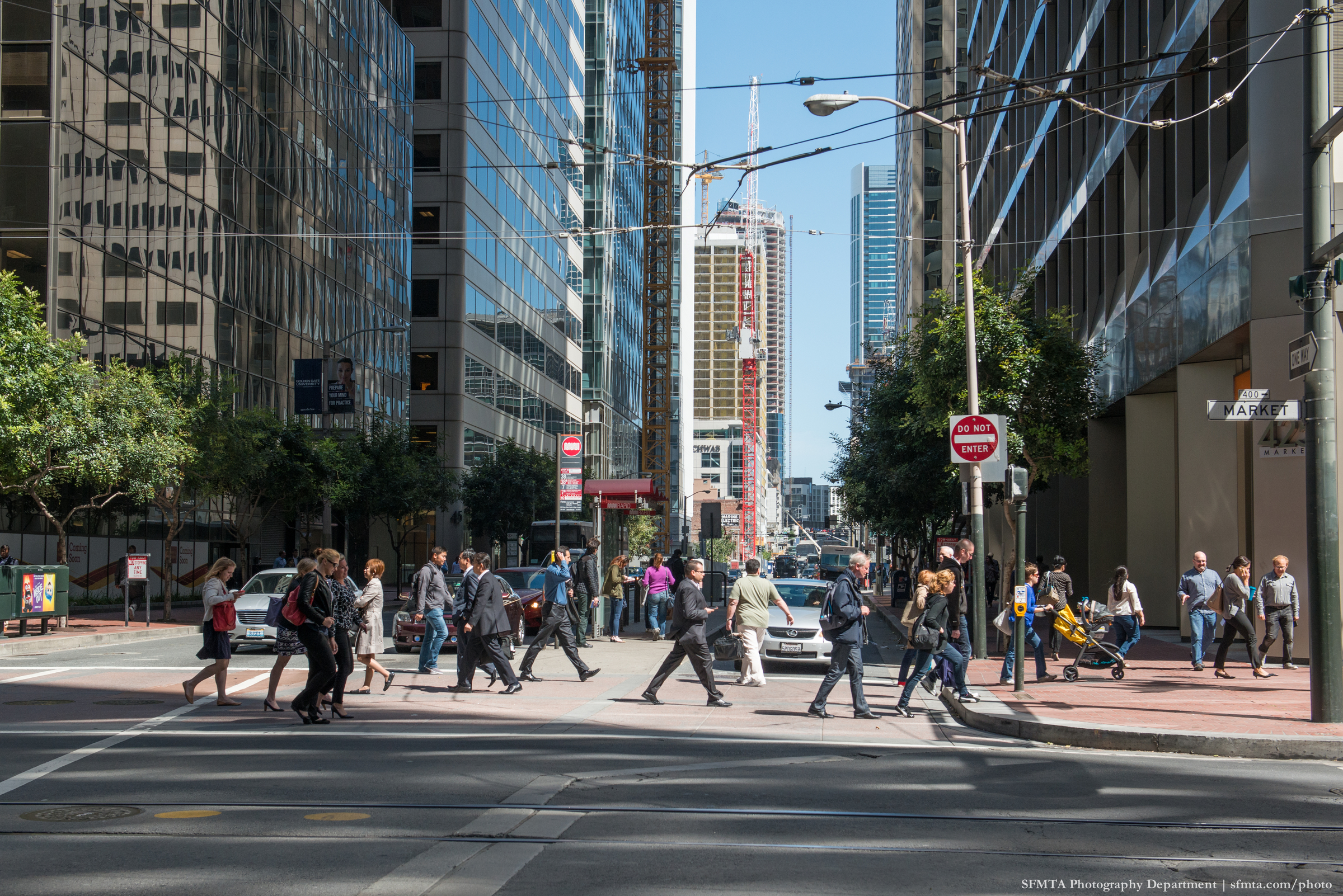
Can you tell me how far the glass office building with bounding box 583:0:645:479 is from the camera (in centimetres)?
8675

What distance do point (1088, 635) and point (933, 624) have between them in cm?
431

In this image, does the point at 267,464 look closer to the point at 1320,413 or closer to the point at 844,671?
the point at 844,671

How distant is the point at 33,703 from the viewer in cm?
1419

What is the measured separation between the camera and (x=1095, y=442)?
1287 inches

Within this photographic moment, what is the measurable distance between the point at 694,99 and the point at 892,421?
13080 centimetres

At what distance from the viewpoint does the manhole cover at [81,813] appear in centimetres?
756

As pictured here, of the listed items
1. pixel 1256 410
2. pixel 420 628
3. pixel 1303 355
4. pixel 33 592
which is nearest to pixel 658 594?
pixel 420 628

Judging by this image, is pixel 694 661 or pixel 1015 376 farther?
pixel 1015 376

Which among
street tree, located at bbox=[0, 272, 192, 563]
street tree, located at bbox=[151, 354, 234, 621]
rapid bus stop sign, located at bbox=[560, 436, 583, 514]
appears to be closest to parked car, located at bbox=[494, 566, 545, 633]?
rapid bus stop sign, located at bbox=[560, 436, 583, 514]

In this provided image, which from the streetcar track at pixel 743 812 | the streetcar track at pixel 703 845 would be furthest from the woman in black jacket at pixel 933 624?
the streetcar track at pixel 703 845

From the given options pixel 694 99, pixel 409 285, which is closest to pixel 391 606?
pixel 409 285

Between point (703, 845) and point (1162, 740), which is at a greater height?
point (703, 845)

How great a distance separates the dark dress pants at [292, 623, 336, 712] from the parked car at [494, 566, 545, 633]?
399 inches

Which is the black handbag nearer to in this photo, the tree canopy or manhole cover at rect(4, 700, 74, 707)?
the tree canopy
